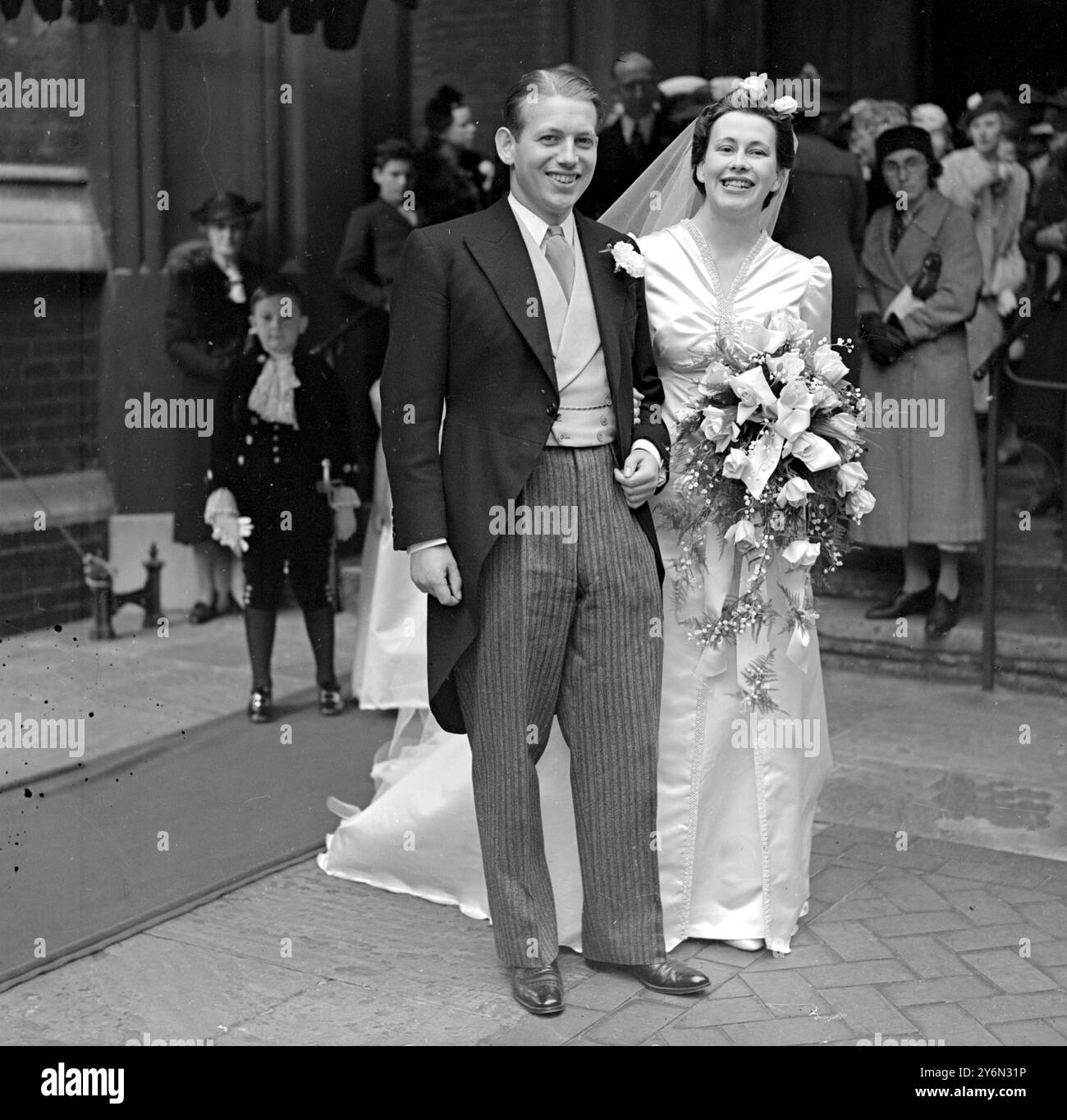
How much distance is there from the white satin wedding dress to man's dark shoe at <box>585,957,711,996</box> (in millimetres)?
261

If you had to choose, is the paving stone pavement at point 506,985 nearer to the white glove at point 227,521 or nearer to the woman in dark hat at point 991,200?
the white glove at point 227,521

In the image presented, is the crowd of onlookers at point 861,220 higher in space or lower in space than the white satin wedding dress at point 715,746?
higher

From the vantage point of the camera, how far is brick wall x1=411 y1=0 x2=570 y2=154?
715cm

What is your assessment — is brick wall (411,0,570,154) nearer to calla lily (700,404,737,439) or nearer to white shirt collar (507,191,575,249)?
white shirt collar (507,191,575,249)

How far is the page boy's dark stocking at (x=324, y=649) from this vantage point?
6.41 meters

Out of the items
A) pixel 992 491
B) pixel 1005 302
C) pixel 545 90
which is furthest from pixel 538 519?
pixel 1005 302

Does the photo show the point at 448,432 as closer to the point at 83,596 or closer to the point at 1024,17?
the point at 83,596

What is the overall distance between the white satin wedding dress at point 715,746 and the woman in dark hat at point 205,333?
2.10 m

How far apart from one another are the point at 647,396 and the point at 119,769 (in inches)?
87.8

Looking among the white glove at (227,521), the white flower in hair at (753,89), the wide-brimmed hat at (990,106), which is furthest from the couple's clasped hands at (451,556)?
the wide-brimmed hat at (990,106)

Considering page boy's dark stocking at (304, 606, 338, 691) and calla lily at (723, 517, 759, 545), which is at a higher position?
calla lily at (723, 517, 759, 545)

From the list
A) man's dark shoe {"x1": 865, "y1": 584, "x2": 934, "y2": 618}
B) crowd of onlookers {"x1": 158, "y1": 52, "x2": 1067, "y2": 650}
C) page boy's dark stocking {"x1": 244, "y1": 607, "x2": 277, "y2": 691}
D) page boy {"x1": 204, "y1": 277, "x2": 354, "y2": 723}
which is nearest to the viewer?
page boy {"x1": 204, "y1": 277, "x2": 354, "y2": 723}

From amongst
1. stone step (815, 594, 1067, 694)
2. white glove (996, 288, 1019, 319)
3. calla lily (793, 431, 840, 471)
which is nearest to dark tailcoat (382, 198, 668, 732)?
calla lily (793, 431, 840, 471)

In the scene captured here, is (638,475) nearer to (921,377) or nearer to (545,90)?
(545,90)
